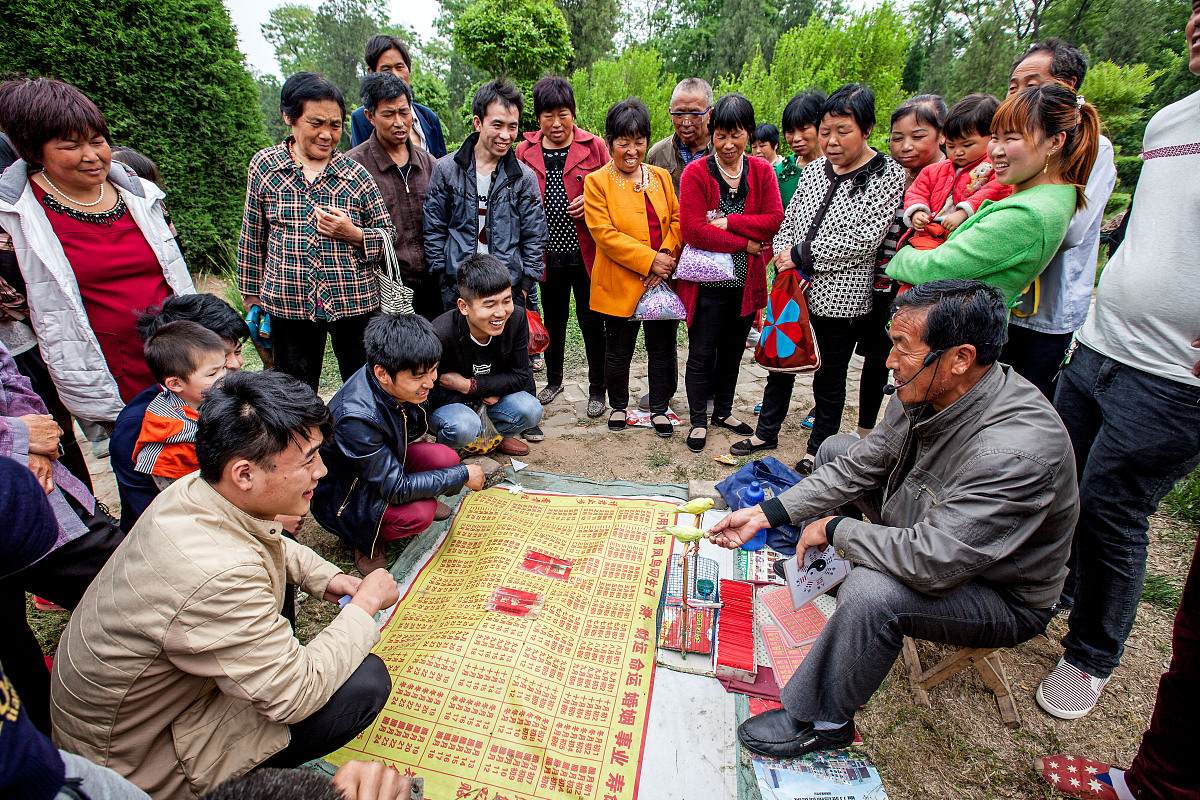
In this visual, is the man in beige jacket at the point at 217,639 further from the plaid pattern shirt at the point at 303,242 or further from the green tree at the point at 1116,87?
the green tree at the point at 1116,87

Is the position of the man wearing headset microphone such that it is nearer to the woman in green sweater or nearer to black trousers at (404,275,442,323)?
the woman in green sweater

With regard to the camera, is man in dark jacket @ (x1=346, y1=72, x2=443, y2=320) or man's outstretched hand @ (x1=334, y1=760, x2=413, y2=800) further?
man in dark jacket @ (x1=346, y1=72, x2=443, y2=320)

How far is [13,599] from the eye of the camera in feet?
5.37

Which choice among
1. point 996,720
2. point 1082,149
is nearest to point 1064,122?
point 1082,149

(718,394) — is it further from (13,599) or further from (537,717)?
(13,599)

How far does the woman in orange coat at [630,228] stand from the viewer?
3551mm

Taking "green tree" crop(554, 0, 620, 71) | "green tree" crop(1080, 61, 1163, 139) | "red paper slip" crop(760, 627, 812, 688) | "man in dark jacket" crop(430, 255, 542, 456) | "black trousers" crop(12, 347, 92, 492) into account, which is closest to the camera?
"red paper slip" crop(760, 627, 812, 688)

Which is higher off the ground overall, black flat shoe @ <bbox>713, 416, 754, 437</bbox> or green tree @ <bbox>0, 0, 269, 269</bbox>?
green tree @ <bbox>0, 0, 269, 269</bbox>

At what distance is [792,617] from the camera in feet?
7.66

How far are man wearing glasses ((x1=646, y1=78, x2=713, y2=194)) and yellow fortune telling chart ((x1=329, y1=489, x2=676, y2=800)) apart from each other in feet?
8.78

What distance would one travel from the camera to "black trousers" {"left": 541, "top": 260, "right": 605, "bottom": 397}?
13.8 ft

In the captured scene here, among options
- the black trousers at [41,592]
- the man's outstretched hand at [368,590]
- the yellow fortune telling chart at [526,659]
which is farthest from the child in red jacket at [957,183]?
the black trousers at [41,592]

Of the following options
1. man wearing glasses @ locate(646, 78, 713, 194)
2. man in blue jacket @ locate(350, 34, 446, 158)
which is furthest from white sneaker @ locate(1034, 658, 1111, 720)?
man in blue jacket @ locate(350, 34, 446, 158)

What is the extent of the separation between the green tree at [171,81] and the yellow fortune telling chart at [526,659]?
24.3 ft
